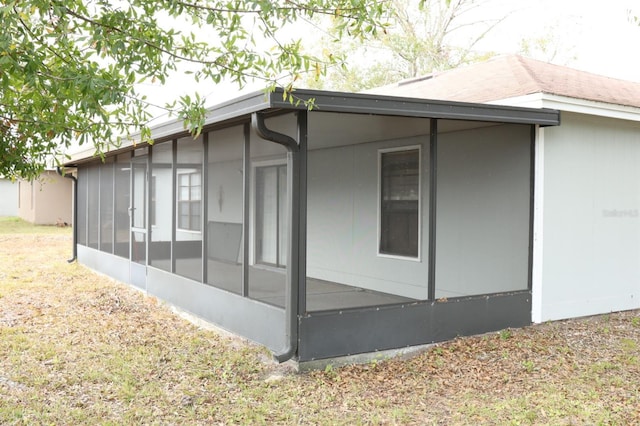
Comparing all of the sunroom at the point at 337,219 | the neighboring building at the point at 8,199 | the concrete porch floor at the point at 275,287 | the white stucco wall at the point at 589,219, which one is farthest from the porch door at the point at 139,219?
Answer: the neighboring building at the point at 8,199

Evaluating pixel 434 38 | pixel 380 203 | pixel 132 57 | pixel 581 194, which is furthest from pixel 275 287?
pixel 434 38

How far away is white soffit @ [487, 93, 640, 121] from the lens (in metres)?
6.22

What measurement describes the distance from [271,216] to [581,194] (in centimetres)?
350

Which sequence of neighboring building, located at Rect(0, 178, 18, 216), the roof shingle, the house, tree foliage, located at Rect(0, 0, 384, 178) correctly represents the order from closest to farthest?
tree foliage, located at Rect(0, 0, 384, 178) → the house → the roof shingle → neighboring building, located at Rect(0, 178, 18, 216)

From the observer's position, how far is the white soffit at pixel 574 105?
6.22 metres

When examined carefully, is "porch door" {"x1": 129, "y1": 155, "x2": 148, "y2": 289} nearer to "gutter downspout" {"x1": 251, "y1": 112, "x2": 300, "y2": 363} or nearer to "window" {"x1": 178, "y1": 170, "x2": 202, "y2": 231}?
"window" {"x1": 178, "y1": 170, "x2": 202, "y2": 231}

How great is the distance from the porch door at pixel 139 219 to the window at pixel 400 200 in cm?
332

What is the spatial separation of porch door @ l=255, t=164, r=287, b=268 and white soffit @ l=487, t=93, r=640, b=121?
2651mm

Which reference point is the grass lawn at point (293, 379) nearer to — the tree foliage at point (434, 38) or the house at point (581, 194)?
the house at point (581, 194)

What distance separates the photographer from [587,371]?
5.13 metres

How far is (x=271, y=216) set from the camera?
5.84m

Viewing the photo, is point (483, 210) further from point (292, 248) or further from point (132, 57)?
point (132, 57)

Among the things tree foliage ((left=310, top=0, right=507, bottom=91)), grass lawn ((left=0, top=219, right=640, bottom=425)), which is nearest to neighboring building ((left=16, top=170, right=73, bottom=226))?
tree foliage ((left=310, top=0, right=507, bottom=91))

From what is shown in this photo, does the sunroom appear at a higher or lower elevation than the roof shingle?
lower
